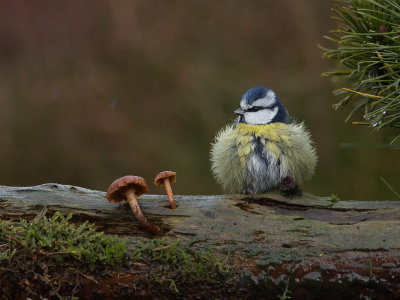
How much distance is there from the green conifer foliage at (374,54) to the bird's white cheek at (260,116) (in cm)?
56

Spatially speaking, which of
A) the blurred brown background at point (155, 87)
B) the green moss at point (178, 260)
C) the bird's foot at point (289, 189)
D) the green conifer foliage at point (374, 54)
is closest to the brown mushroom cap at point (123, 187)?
the green moss at point (178, 260)

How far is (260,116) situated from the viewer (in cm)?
344

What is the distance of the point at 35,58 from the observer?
17.9 ft

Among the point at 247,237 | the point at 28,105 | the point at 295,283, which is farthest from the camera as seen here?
the point at 28,105

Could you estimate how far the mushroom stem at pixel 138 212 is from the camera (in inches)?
102

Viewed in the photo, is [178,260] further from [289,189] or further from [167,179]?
[289,189]

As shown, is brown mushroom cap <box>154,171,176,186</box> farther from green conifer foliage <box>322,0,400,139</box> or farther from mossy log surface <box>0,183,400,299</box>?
green conifer foliage <box>322,0,400,139</box>

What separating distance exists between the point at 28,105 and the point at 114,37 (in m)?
1.13

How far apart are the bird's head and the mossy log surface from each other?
0.67 m

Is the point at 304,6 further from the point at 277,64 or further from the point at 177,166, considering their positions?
the point at 177,166

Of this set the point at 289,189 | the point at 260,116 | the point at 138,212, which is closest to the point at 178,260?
the point at 138,212

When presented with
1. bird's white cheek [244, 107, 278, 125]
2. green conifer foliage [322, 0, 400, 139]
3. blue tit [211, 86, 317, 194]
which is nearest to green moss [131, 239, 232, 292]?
blue tit [211, 86, 317, 194]

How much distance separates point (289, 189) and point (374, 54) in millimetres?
829

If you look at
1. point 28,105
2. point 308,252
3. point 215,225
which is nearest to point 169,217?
point 215,225
